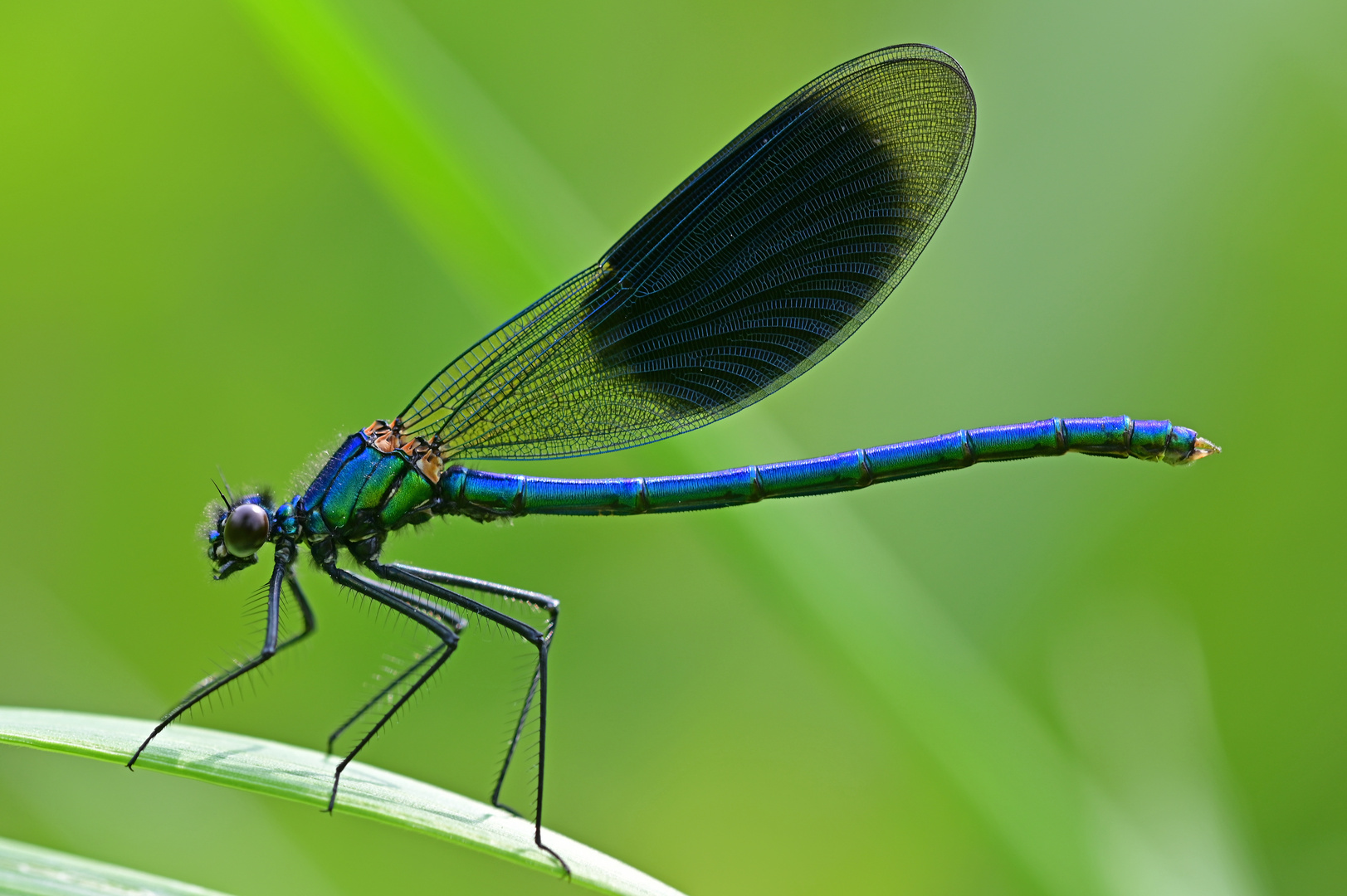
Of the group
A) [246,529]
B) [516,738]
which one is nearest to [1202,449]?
[516,738]

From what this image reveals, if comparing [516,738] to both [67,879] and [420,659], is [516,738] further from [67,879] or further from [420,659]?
[67,879]

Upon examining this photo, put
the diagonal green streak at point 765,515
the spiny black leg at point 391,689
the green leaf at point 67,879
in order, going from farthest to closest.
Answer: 1. the spiny black leg at point 391,689
2. the diagonal green streak at point 765,515
3. the green leaf at point 67,879

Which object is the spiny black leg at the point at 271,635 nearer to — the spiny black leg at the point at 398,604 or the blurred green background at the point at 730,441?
the spiny black leg at the point at 398,604

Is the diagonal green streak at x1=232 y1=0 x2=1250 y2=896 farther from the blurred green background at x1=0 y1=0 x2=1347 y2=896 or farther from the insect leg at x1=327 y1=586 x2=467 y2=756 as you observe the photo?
the insect leg at x1=327 y1=586 x2=467 y2=756

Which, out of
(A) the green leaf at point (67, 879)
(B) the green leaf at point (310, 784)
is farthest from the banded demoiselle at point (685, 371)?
(A) the green leaf at point (67, 879)

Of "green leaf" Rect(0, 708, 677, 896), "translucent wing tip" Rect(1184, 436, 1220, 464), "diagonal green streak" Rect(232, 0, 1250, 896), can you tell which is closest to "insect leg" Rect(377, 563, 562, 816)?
"diagonal green streak" Rect(232, 0, 1250, 896)

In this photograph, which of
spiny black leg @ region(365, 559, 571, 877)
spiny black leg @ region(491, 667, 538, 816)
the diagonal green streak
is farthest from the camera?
spiny black leg @ region(491, 667, 538, 816)

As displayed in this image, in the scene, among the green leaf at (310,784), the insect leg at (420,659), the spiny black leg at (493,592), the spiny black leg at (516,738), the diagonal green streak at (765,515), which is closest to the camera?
the green leaf at (310,784)
